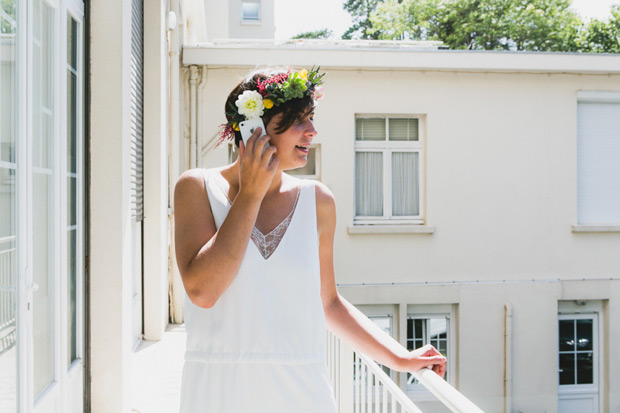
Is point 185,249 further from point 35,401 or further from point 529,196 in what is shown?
point 529,196

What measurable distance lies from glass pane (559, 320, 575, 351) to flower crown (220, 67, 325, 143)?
355 inches

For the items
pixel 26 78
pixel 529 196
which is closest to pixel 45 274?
pixel 26 78

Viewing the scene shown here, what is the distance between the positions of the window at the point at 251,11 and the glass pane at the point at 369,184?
1487cm

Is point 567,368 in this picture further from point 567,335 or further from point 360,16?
point 360,16

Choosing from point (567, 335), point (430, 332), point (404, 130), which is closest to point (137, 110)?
point (404, 130)

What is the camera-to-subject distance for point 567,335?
368 inches

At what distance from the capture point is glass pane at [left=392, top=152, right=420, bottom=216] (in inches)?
352

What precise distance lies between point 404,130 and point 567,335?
395 centimetres

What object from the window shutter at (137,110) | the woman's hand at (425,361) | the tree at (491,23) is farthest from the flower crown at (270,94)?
the tree at (491,23)

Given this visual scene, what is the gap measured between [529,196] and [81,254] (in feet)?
24.2

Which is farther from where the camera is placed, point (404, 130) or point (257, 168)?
point (404, 130)

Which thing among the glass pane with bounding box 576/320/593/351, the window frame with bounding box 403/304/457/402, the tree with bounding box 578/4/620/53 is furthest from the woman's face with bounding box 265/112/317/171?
the tree with bounding box 578/4/620/53

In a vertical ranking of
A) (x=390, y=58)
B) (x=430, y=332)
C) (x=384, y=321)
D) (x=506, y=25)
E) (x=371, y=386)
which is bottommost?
(x=430, y=332)

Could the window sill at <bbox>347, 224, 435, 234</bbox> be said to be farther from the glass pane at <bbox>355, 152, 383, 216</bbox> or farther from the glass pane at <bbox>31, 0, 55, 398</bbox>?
the glass pane at <bbox>31, 0, 55, 398</bbox>
